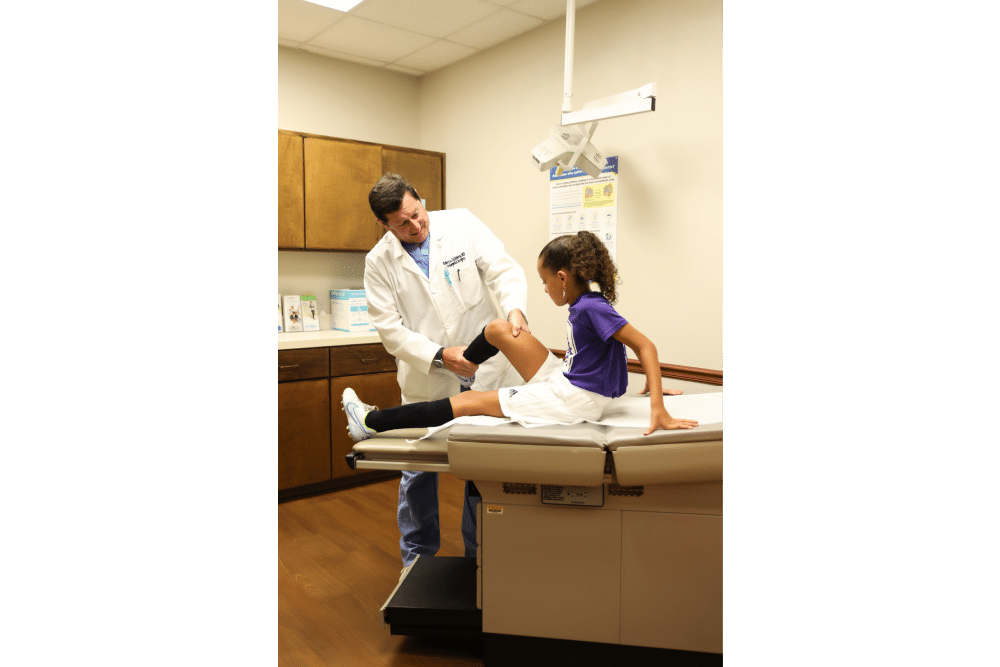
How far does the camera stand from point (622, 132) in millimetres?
2701

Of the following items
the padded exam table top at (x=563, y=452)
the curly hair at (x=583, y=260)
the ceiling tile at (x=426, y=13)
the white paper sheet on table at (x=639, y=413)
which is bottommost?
the padded exam table top at (x=563, y=452)

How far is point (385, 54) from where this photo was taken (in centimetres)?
344

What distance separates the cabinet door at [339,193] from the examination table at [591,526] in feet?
6.43

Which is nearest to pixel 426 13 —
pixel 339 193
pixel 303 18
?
pixel 303 18

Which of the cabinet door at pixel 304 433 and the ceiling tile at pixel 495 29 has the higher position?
the ceiling tile at pixel 495 29

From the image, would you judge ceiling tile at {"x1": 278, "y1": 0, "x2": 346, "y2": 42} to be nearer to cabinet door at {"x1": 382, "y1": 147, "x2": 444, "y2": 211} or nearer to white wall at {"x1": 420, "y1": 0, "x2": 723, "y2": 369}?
cabinet door at {"x1": 382, "y1": 147, "x2": 444, "y2": 211}

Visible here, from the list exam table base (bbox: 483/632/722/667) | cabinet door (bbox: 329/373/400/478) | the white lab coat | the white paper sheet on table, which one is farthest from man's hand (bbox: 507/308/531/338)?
cabinet door (bbox: 329/373/400/478)

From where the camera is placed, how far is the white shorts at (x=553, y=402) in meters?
1.74

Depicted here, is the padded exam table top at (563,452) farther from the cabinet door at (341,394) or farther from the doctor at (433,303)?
the cabinet door at (341,394)

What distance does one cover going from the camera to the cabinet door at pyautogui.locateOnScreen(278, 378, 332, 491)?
3051 mm

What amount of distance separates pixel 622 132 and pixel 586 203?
340mm

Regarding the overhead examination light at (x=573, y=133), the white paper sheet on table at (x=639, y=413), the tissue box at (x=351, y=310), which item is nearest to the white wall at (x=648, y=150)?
the overhead examination light at (x=573, y=133)

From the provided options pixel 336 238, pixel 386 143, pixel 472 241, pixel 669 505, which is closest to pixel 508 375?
pixel 472 241

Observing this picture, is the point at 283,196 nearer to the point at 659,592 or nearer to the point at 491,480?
the point at 491,480
